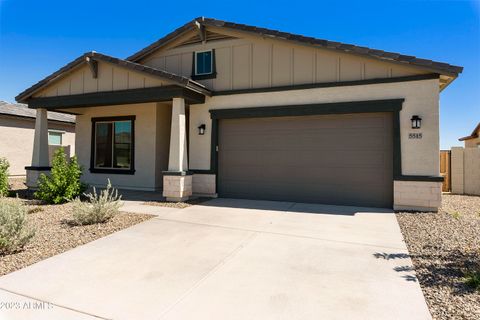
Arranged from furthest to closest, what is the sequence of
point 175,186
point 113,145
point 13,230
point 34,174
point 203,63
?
point 113,145 < point 34,174 < point 203,63 < point 175,186 < point 13,230

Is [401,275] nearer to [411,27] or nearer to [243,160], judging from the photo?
[243,160]

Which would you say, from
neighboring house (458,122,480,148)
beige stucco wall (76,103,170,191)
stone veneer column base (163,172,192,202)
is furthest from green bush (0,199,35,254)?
neighboring house (458,122,480,148)

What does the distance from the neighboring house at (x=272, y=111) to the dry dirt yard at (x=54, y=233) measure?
2.71 meters

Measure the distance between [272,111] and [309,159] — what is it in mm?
1886

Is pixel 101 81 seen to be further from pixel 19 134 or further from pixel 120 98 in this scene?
pixel 19 134

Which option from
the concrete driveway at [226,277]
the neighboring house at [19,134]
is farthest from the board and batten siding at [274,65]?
the neighboring house at [19,134]

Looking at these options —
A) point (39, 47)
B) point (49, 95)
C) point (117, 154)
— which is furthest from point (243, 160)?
point (39, 47)

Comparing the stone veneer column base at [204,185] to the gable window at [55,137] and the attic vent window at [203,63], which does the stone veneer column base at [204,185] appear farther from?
the gable window at [55,137]

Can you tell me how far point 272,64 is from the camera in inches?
351

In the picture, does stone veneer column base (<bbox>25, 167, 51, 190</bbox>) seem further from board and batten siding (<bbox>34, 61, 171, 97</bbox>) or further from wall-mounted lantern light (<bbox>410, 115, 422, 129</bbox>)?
wall-mounted lantern light (<bbox>410, 115, 422, 129</bbox>)

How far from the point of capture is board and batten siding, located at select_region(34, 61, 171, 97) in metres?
8.70

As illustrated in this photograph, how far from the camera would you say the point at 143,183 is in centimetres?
1099

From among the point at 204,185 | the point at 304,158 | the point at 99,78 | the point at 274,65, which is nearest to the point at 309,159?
the point at 304,158

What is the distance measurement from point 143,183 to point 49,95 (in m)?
4.63
